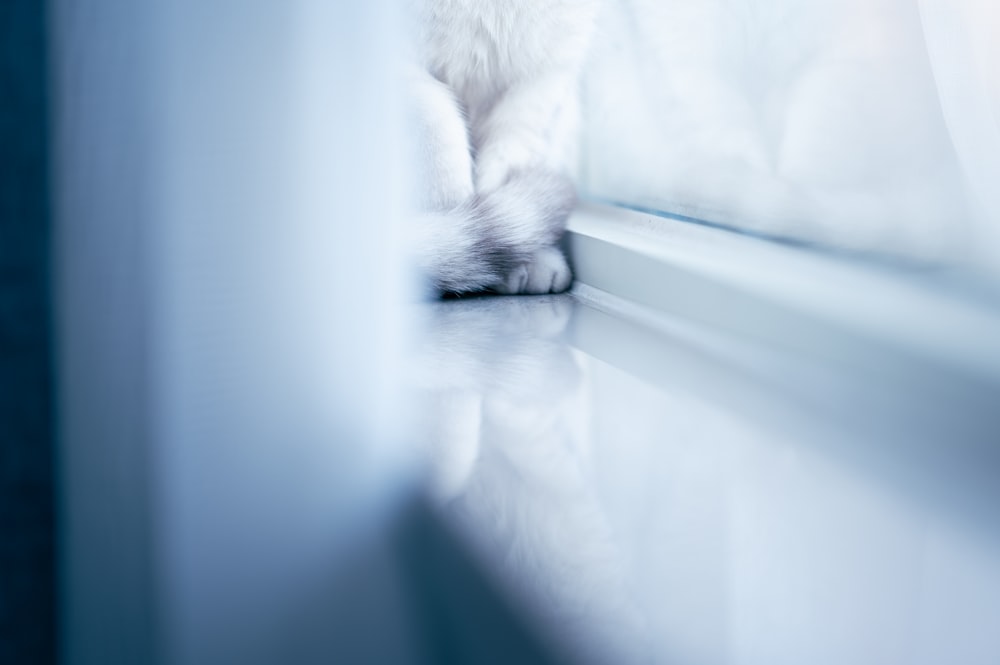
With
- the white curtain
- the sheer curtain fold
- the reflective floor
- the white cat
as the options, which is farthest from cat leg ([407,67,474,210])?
the sheer curtain fold

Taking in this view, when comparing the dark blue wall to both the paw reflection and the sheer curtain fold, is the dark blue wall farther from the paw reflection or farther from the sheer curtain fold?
the sheer curtain fold

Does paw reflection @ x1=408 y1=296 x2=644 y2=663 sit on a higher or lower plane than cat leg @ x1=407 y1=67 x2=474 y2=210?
lower

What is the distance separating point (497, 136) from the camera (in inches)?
56.8

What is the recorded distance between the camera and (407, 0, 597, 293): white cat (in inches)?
47.5

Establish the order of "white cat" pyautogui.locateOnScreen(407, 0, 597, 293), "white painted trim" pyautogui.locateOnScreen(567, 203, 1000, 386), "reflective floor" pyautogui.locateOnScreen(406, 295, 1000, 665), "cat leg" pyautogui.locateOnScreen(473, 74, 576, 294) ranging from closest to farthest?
"reflective floor" pyautogui.locateOnScreen(406, 295, 1000, 665)
"white painted trim" pyautogui.locateOnScreen(567, 203, 1000, 386)
"white cat" pyautogui.locateOnScreen(407, 0, 597, 293)
"cat leg" pyautogui.locateOnScreen(473, 74, 576, 294)

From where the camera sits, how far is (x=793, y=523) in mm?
463

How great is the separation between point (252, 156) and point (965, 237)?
1.77 ft

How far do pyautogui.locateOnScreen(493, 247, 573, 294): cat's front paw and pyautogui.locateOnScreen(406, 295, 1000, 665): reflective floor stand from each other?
1.43ft

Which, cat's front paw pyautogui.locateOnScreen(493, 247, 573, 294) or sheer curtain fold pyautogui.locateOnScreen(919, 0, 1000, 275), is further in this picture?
cat's front paw pyautogui.locateOnScreen(493, 247, 573, 294)

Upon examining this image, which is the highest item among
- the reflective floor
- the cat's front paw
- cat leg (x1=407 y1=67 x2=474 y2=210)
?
cat leg (x1=407 y1=67 x2=474 y2=210)

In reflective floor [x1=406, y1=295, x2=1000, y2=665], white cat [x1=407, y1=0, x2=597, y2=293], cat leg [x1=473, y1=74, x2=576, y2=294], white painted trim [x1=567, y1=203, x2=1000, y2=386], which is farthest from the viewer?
cat leg [x1=473, y1=74, x2=576, y2=294]

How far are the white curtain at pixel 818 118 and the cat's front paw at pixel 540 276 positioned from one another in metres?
0.18

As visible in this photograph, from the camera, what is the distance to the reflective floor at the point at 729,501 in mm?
349

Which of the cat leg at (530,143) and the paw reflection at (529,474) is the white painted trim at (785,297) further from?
the paw reflection at (529,474)
